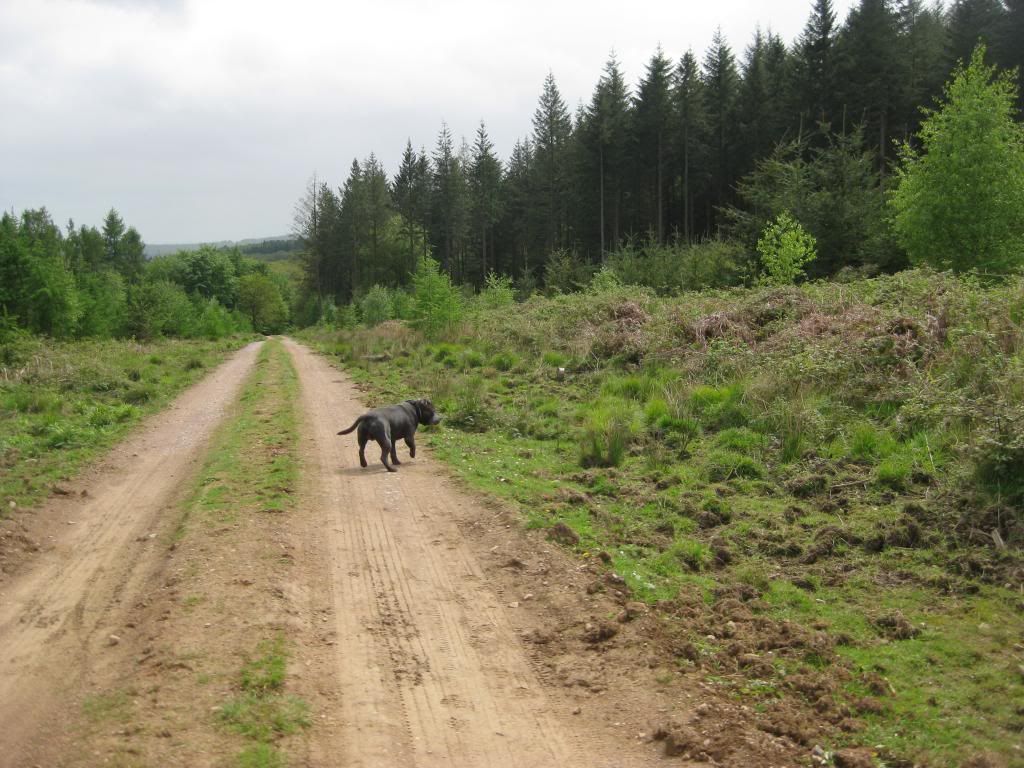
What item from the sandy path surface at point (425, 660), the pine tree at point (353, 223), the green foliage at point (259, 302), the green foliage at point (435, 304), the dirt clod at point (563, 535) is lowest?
the sandy path surface at point (425, 660)

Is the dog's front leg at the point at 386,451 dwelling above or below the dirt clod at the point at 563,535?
above

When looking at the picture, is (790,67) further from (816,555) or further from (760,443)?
(816,555)

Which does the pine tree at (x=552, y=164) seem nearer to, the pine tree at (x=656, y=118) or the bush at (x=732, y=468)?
the pine tree at (x=656, y=118)

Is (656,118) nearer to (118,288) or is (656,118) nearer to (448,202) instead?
(448,202)

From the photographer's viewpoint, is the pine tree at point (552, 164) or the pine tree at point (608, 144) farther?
the pine tree at point (552, 164)

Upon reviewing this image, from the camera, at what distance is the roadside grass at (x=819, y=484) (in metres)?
5.13

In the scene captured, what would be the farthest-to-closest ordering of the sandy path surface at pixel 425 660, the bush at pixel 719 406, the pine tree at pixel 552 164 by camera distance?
the pine tree at pixel 552 164, the bush at pixel 719 406, the sandy path surface at pixel 425 660

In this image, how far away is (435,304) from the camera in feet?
98.5

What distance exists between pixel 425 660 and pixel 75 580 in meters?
4.04

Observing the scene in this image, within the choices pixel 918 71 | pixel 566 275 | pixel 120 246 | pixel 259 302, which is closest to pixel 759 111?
pixel 918 71

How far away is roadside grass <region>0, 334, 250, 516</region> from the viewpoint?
37.4 ft

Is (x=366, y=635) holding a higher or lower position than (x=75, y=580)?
lower

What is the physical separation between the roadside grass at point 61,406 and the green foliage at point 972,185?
2260 cm

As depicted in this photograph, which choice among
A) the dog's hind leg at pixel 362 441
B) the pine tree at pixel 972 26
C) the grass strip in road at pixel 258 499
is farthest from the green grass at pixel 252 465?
the pine tree at pixel 972 26
